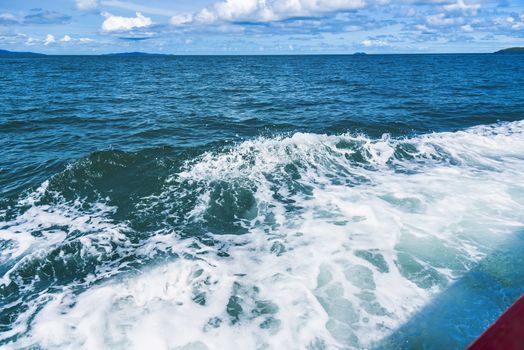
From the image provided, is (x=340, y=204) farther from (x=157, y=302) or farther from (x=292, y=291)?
(x=157, y=302)

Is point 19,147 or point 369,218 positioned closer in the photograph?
point 369,218

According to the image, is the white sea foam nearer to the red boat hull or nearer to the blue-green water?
the blue-green water

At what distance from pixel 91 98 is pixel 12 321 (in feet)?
70.8

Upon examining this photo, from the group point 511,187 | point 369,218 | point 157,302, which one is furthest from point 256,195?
point 511,187

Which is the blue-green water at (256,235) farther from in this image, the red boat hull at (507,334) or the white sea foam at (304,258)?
the red boat hull at (507,334)

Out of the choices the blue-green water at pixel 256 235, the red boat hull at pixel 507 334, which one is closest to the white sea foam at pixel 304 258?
the blue-green water at pixel 256 235

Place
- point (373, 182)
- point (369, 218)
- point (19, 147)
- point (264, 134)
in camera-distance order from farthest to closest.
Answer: point (264, 134)
point (19, 147)
point (373, 182)
point (369, 218)

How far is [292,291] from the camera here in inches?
220

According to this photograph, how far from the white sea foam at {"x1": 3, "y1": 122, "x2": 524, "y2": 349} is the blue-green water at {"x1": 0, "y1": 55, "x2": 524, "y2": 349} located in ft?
0.11

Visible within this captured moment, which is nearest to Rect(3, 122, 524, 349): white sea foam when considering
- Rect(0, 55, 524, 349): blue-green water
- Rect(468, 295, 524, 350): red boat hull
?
Rect(0, 55, 524, 349): blue-green water

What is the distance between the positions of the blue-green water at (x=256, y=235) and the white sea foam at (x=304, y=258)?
33 mm

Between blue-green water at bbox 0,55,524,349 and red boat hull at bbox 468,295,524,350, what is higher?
red boat hull at bbox 468,295,524,350

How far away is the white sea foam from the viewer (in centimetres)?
483

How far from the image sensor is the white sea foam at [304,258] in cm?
483
